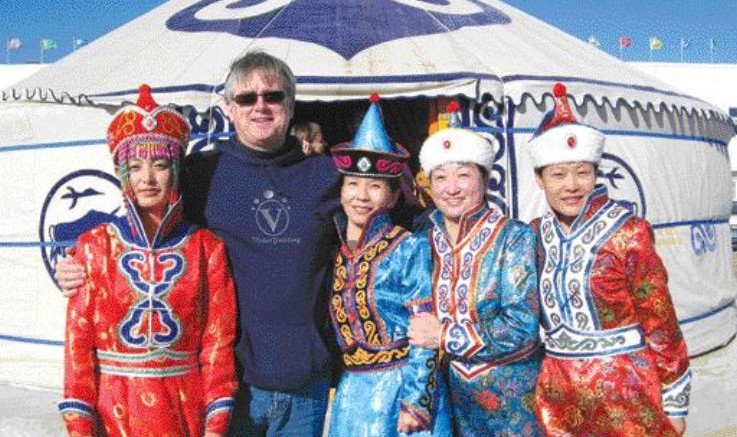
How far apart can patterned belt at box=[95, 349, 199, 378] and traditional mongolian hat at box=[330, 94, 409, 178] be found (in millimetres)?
570

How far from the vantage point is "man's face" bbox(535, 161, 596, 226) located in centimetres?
178

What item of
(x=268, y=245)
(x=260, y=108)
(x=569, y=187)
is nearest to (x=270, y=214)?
(x=268, y=245)

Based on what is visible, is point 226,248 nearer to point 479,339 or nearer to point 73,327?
point 73,327

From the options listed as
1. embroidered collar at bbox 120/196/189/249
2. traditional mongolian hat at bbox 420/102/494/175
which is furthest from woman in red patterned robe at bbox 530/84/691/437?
embroidered collar at bbox 120/196/189/249

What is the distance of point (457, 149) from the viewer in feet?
6.08

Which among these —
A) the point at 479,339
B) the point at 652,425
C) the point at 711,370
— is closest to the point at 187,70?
the point at 479,339

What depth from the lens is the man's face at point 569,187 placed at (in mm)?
1782

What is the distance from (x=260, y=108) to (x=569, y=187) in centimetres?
71

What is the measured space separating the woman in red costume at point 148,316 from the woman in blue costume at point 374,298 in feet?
1.01

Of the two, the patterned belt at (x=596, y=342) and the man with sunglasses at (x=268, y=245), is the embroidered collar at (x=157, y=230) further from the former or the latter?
the patterned belt at (x=596, y=342)

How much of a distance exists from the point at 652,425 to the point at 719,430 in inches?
82.2

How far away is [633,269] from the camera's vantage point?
1.73 m

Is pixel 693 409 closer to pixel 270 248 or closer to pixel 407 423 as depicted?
pixel 407 423

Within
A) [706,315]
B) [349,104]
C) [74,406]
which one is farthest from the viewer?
[349,104]
